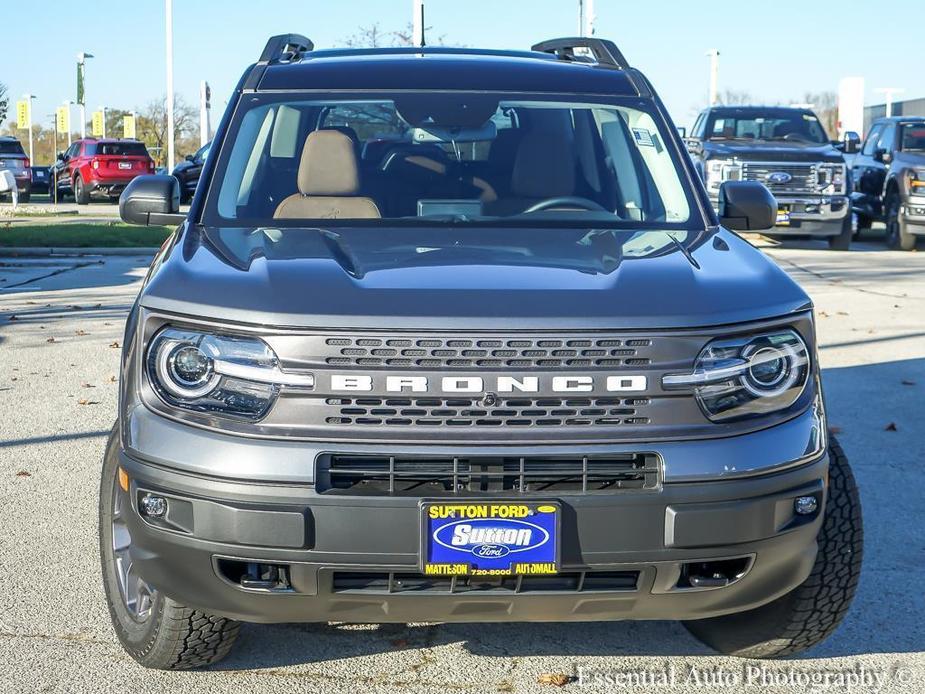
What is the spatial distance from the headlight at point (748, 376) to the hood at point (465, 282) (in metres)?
0.08

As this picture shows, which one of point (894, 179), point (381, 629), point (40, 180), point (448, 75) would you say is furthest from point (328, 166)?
point (40, 180)

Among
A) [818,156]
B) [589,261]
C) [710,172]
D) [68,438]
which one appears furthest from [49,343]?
[818,156]

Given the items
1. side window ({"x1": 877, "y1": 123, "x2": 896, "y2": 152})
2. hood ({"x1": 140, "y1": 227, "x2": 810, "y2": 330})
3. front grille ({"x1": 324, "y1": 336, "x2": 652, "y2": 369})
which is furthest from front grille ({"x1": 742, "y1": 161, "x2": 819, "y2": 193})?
front grille ({"x1": 324, "y1": 336, "x2": 652, "y2": 369})

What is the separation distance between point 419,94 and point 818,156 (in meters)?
14.0

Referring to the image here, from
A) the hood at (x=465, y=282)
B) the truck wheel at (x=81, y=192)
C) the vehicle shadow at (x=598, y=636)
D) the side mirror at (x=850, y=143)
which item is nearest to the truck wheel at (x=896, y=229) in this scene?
the side mirror at (x=850, y=143)

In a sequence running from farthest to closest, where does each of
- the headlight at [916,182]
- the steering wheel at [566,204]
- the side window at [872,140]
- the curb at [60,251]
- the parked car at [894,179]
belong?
1. the side window at [872,140]
2. the parked car at [894,179]
3. the headlight at [916,182]
4. the curb at [60,251]
5. the steering wheel at [566,204]

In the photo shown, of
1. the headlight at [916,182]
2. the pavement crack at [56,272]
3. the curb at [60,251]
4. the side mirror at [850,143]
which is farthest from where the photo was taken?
the side mirror at [850,143]

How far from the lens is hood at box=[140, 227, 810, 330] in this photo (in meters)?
3.15

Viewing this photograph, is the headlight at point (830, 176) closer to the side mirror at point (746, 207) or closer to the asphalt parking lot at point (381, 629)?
the asphalt parking lot at point (381, 629)

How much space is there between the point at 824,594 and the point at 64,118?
6117 cm

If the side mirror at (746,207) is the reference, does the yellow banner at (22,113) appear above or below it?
above

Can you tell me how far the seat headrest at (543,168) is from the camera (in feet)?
15.1

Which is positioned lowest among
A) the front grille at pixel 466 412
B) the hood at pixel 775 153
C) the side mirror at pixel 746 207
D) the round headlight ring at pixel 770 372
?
the front grille at pixel 466 412

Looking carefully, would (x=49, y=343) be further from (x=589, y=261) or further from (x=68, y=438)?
(x=589, y=261)
